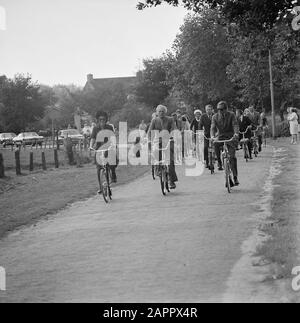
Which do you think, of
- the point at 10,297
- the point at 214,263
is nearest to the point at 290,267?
the point at 214,263

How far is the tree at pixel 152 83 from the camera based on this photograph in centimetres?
7275

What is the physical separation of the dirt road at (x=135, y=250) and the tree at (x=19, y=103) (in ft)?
206

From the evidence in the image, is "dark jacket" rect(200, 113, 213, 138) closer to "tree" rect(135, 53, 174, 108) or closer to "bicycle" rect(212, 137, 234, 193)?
"bicycle" rect(212, 137, 234, 193)

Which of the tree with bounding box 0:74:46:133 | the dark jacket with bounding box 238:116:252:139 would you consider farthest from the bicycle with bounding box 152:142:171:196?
the tree with bounding box 0:74:46:133

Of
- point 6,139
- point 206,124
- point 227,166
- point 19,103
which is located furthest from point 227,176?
point 19,103

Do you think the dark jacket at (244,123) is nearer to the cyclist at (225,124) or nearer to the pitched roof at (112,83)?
the cyclist at (225,124)

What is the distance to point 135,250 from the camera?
8.67 meters

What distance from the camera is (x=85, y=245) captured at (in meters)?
9.30

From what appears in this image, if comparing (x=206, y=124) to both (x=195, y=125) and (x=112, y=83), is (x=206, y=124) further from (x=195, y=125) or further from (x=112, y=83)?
(x=112, y=83)

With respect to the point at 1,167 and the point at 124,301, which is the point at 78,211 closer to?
the point at 124,301

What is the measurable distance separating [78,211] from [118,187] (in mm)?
4887

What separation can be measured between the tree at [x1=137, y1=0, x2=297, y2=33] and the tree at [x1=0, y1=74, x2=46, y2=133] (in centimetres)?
6207

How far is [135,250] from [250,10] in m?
7.42
